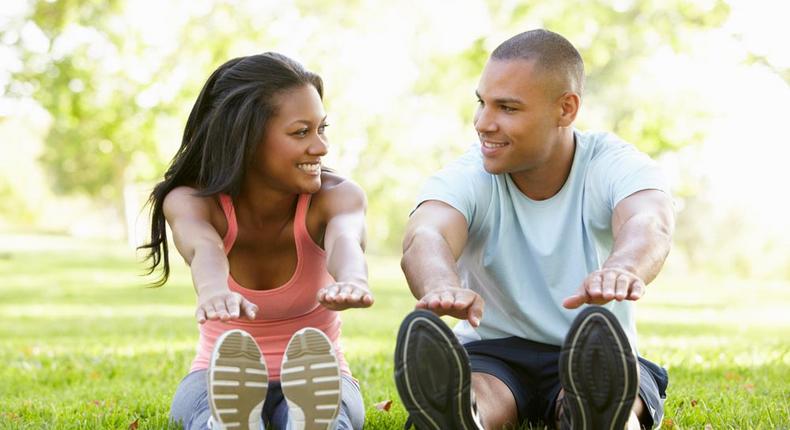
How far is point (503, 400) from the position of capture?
3418 mm

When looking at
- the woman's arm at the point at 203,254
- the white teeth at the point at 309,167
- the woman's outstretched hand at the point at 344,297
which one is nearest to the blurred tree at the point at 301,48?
the white teeth at the point at 309,167

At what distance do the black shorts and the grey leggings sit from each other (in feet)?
Answer: 1.58

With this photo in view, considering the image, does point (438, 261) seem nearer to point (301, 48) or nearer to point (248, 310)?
point (248, 310)

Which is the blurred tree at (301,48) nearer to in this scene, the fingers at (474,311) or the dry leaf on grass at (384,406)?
the dry leaf on grass at (384,406)

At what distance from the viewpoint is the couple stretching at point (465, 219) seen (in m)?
3.38

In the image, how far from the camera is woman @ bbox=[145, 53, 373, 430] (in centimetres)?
341

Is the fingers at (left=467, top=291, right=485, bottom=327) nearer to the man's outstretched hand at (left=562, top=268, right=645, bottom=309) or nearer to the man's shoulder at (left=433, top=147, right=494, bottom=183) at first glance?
the man's outstretched hand at (left=562, top=268, right=645, bottom=309)

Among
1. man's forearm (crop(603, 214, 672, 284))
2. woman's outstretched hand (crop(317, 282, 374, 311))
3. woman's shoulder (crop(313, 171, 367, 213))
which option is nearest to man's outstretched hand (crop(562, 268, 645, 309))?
man's forearm (crop(603, 214, 672, 284))

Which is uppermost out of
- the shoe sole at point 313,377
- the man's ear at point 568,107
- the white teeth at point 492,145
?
the man's ear at point 568,107

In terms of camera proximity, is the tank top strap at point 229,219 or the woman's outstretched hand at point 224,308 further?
the tank top strap at point 229,219

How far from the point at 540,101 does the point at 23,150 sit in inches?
1729

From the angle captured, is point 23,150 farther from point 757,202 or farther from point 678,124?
point 678,124

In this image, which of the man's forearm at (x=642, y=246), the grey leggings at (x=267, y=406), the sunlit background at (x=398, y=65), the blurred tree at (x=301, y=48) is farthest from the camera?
the blurred tree at (x=301, y=48)

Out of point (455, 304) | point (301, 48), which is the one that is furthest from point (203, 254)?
point (301, 48)
